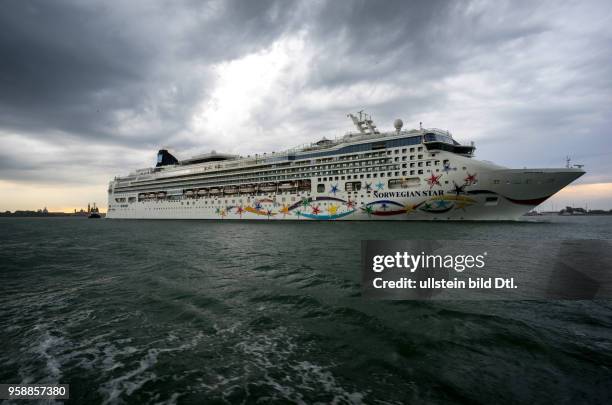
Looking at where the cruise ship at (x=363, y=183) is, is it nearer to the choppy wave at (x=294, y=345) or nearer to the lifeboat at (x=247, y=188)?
the lifeboat at (x=247, y=188)

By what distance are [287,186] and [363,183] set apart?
1491 cm

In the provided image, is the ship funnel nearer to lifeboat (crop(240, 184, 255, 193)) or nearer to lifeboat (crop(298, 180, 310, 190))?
lifeboat (crop(298, 180, 310, 190))

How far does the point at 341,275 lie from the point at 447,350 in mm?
5090

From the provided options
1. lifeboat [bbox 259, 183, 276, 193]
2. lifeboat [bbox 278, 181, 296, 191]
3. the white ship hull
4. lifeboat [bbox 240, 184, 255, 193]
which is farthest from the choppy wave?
lifeboat [bbox 240, 184, 255, 193]

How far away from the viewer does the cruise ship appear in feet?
110

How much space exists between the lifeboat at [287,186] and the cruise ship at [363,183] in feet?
0.63

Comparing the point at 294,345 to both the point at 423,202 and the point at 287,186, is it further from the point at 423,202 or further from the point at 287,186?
the point at 287,186

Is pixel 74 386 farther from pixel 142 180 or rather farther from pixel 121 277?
pixel 142 180

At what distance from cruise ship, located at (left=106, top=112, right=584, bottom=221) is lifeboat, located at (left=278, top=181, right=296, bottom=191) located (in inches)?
7.5

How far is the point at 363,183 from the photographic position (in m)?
42.3

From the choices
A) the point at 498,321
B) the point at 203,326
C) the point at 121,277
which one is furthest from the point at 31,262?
Answer: the point at 498,321

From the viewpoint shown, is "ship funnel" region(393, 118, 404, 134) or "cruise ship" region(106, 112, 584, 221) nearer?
"cruise ship" region(106, 112, 584, 221)

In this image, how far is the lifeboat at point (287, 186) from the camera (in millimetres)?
49969

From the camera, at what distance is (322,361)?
4.29 m
